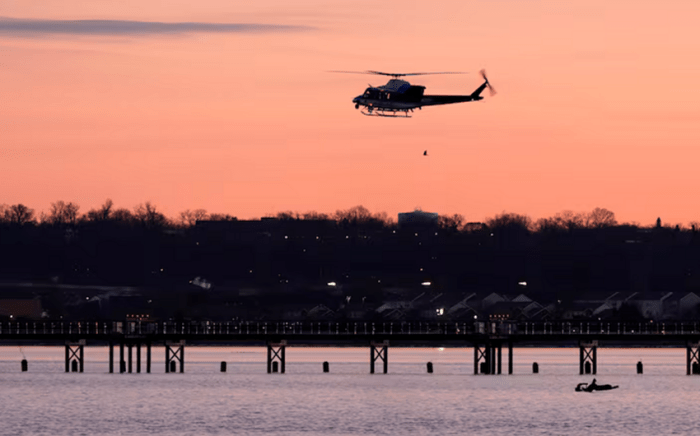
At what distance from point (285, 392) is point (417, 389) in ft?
40.4

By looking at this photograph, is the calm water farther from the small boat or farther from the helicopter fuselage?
the helicopter fuselage

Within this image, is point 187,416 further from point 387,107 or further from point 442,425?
point 387,107

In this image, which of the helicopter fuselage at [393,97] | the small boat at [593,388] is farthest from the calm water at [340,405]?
the helicopter fuselage at [393,97]

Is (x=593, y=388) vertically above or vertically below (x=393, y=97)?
below

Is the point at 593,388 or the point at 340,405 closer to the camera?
the point at 340,405

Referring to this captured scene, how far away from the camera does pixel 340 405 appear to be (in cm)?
13675

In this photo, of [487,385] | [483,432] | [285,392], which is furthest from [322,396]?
[483,432]

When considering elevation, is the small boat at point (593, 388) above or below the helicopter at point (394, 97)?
below

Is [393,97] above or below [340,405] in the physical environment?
above

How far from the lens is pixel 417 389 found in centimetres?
15488

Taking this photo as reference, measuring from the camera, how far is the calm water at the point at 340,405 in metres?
117

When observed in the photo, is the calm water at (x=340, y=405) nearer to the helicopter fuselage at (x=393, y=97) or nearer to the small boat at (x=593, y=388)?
the small boat at (x=593, y=388)

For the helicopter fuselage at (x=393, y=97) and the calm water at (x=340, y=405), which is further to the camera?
the helicopter fuselage at (x=393, y=97)

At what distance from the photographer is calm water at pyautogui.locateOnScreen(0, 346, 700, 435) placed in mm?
116812
